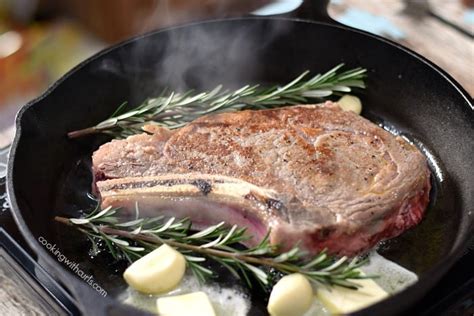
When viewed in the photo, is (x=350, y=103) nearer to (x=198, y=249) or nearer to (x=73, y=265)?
(x=198, y=249)

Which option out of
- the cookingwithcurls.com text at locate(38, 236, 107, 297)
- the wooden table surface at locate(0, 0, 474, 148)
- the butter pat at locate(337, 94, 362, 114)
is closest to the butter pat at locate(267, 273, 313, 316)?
the cookingwithcurls.com text at locate(38, 236, 107, 297)

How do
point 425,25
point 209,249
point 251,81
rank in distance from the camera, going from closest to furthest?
1. point 209,249
2. point 251,81
3. point 425,25

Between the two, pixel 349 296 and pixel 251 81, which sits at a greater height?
pixel 251 81

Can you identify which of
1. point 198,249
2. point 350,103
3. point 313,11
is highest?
point 313,11

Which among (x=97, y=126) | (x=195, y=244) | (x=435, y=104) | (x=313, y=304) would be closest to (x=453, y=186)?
(x=435, y=104)

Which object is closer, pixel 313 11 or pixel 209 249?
pixel 209 249

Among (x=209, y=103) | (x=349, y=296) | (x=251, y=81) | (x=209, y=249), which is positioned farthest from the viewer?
(x=251, y=81)

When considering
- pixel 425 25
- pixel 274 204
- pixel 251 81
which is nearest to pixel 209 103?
pixel 251 81
